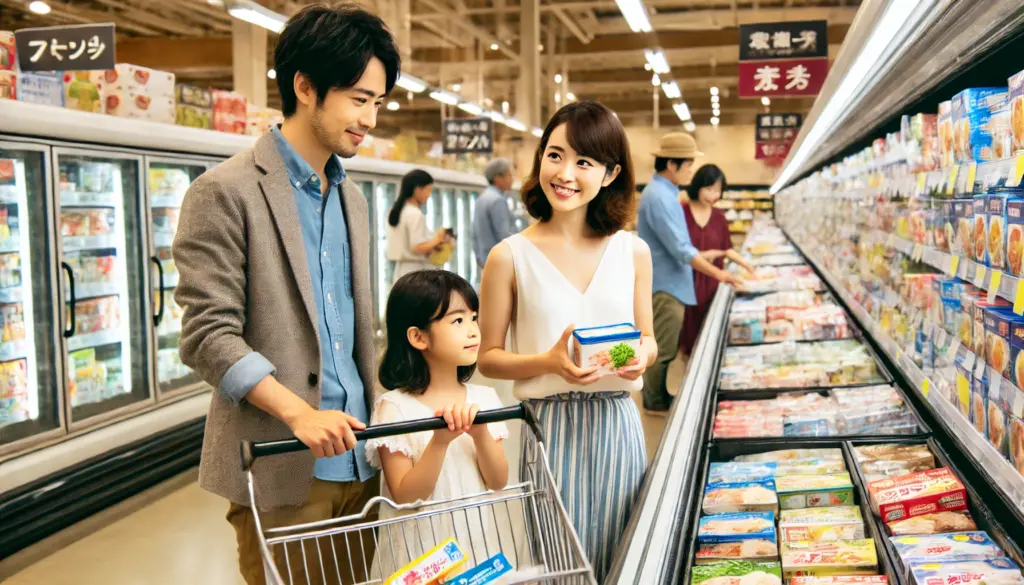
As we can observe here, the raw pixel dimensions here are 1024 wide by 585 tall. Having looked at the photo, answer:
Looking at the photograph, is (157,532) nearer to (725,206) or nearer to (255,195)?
(255,195)

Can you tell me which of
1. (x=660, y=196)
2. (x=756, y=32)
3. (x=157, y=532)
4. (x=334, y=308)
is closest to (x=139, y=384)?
(x=157, y=532)

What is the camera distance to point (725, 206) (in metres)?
28.1

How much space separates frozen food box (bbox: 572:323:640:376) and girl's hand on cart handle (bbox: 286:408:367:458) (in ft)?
1.57

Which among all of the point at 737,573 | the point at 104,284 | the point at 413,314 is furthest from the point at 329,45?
the point at 104,284

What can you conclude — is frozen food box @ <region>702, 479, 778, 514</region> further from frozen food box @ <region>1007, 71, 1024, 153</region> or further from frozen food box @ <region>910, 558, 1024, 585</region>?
frozen food box @ <region>1007, 71, 1024, 153</region>

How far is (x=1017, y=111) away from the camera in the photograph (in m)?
1.90

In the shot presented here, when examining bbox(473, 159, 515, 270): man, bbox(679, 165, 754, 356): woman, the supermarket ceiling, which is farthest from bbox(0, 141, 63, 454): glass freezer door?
the supermarket ceiling

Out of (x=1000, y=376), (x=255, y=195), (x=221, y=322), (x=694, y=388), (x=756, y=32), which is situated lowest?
(x=694, y=388)

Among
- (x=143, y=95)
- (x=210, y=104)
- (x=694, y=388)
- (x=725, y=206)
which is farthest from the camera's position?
(x=725, y=206)

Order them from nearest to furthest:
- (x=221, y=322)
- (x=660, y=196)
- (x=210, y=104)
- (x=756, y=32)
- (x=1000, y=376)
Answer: (x=221, y=322), (x=1000, y=376), (x=660, y=196), (x=210, y=104), (x=756, y=32)

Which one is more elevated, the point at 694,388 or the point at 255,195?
the point at 255,195

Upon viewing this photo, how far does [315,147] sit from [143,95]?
390 centimetres

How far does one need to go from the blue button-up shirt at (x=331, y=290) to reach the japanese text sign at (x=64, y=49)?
12.9 ft

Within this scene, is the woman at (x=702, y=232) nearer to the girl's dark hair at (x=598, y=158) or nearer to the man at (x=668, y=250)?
the man at (x=668, y=250)
